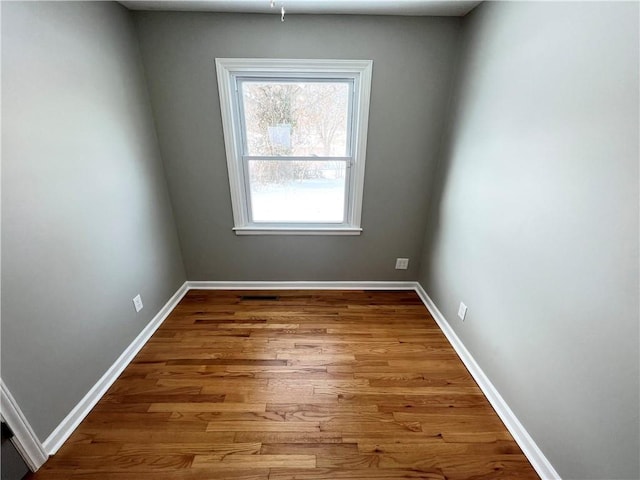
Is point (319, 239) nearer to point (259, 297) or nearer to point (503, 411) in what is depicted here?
point (259, 297)

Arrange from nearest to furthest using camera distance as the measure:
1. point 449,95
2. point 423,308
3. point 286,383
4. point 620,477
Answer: point 620,477, point 286,383, point 449,95, point 423,308

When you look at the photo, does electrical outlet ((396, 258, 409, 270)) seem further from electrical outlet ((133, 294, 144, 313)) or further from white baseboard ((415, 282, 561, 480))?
electrical outlet ((133, 294, 144, 313))

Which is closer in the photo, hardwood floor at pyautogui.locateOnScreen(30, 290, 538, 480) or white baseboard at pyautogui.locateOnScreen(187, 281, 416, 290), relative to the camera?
hardwood floor at pyautogui.locateOnScreen(30, 290, 538, 480)

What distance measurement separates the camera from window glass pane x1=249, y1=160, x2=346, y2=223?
220cm

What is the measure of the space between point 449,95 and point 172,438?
2.83 m

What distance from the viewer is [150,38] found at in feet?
5.85

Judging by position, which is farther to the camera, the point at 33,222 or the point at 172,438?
the point at 172,438

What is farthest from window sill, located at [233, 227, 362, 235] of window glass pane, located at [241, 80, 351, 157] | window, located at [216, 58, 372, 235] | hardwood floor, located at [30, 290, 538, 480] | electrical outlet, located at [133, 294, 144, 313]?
electrical outlet, located at [133, 294, 144, 313]

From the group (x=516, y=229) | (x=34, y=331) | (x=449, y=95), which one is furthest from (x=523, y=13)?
(x=34, y=331)

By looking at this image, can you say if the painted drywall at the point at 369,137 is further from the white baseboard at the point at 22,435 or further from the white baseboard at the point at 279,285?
the white baseboard at the point at 22,435

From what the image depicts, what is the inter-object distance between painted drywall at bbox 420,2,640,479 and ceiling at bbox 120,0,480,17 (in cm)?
20

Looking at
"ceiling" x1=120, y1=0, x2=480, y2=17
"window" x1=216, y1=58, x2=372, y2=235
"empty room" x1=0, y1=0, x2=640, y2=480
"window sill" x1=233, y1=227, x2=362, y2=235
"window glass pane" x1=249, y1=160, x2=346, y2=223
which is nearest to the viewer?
"empty room" x1=0, y1=0, x2=640, y2=480

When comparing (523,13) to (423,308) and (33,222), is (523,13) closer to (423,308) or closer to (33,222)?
(423,308)

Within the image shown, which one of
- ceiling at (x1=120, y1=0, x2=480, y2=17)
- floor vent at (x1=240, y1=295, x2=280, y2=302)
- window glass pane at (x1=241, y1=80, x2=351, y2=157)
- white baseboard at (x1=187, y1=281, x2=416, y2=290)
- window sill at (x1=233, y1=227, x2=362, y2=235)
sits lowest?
floor vent at (x1=240, y1=295, x2=280, y2=302)
